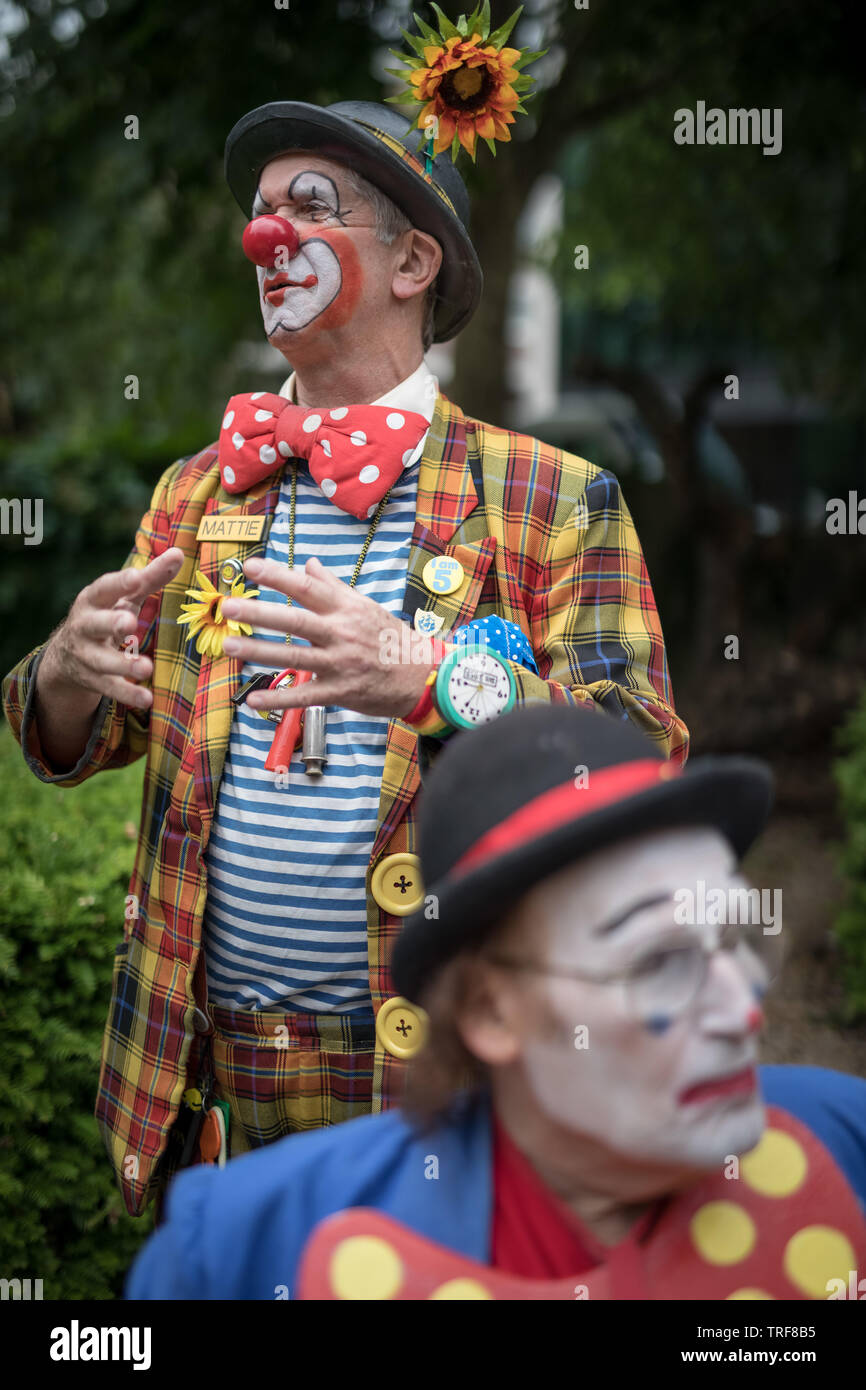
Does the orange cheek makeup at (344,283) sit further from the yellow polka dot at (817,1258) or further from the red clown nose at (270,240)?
the yellow polka dot at (817,1258)

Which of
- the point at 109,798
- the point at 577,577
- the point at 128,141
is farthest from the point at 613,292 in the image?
the point at 577,577

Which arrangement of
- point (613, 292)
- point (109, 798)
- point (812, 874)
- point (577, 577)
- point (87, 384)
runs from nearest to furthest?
point (577, 577) < point (109, 798) < point (812, 874) < point (87, 384) < point (613, 292)

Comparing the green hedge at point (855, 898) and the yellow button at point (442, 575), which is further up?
the yellow button at point (442, 575)

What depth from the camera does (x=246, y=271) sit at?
7.70 metres

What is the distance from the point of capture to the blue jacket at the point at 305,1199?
1322 mm

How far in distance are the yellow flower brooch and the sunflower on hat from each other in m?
0.84

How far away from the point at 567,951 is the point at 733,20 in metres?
→ 5.86

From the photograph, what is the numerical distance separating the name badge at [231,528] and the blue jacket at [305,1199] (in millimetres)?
1087

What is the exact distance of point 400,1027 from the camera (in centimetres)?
196

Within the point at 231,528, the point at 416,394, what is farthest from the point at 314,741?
the point at 416,394

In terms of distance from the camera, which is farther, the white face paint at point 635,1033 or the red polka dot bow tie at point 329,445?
the red polka dot bow tie at point 329,445

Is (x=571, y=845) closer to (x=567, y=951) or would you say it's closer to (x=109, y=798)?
(x=567, y=951)

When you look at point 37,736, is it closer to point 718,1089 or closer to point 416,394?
point 416,394

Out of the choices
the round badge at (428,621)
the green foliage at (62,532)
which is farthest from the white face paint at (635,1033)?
the green foliage at (62,532)
